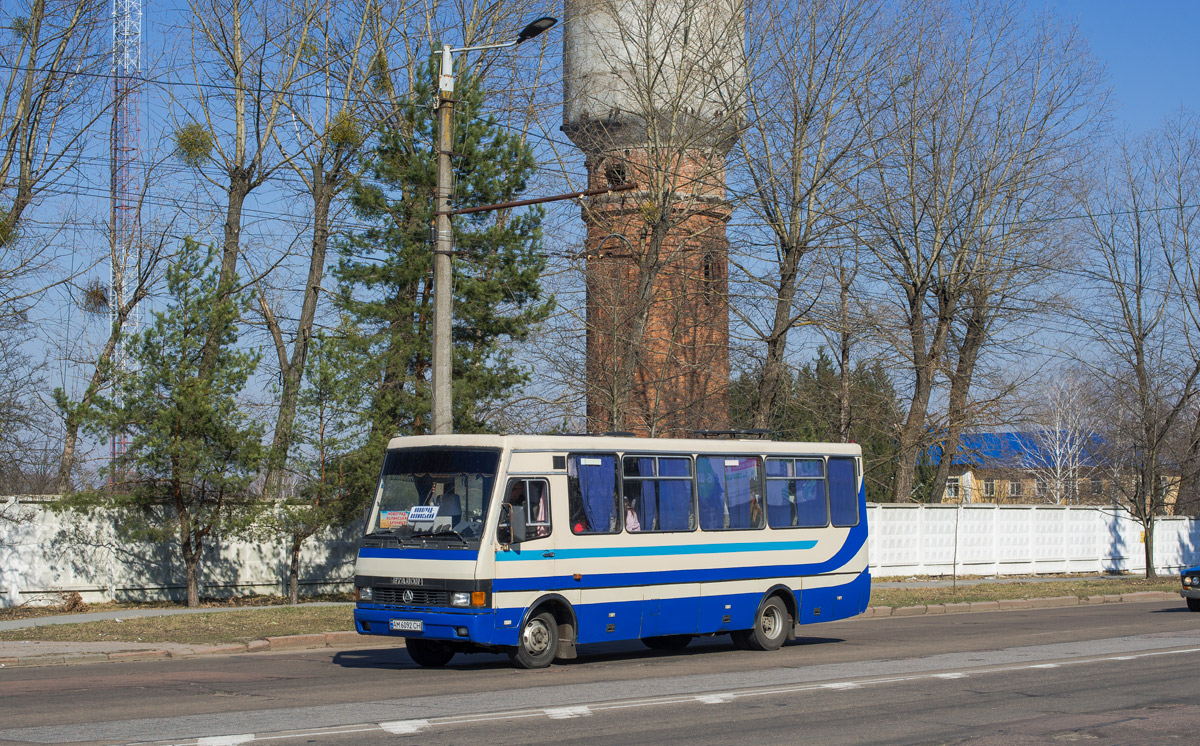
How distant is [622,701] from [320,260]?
1999 cm

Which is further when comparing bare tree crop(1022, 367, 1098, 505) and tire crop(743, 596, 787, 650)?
bare tree crop(1022, 367, 1098, 505)

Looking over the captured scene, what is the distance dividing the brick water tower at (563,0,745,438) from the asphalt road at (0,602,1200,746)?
12302 millimetres

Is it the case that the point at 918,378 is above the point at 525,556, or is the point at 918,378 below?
above

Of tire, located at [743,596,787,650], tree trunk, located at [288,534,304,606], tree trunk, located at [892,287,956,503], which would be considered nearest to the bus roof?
tire, located at [743,596,787,650]

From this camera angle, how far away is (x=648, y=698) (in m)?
11.2

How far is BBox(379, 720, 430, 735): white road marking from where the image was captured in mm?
9156

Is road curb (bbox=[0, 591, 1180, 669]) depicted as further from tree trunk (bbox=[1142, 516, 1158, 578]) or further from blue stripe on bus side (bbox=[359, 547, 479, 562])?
tree trunk (bbox=[1142, 516, 1158, 578])

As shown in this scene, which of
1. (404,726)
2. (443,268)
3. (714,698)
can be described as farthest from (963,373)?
(404,726)

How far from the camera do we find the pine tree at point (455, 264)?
25.2m

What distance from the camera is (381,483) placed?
14508 mm

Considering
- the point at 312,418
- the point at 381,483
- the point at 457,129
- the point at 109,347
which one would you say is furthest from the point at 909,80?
the point at 381,483

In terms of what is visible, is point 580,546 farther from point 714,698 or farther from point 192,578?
point 192,578

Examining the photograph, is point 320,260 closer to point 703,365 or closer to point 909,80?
point 703,365

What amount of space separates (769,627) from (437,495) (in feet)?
18.2
